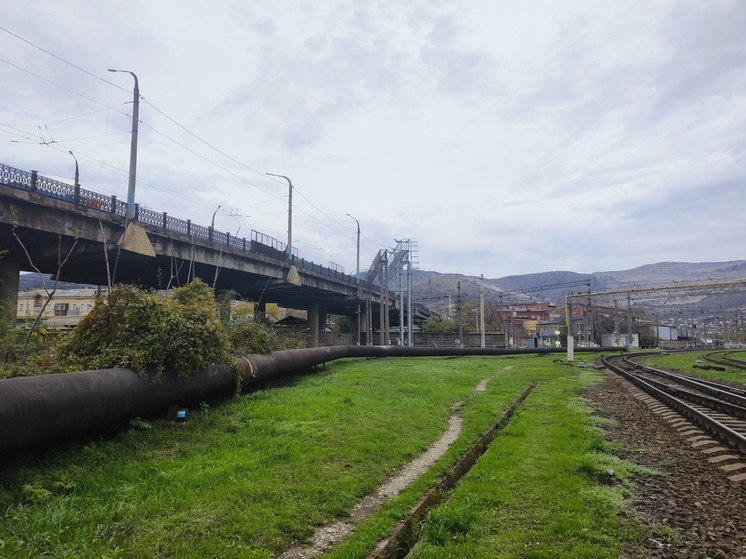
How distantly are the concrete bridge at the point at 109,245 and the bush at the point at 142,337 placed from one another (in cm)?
413

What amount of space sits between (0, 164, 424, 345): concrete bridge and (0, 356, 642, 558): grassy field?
7.17 m

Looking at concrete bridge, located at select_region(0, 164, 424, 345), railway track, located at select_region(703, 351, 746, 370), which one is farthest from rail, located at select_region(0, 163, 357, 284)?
railway track, located at select_region(703, 351, 746, 370)

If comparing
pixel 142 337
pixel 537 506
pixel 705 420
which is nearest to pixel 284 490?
pixel 537 506

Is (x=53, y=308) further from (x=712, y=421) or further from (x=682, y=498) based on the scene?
(x=682, y=498)

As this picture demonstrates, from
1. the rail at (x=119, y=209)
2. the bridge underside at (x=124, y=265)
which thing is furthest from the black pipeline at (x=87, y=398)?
the rail at (x=119, y=209)

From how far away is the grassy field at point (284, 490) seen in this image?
4.85 metres

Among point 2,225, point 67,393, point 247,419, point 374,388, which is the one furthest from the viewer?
point 2,225

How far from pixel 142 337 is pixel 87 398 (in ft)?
7.16

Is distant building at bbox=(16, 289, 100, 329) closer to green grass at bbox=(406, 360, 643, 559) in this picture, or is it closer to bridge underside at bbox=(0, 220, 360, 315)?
bridge underside at bbox=(0, 220, 360, 315)

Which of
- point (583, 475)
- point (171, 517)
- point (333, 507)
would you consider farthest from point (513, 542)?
point (171, 517)

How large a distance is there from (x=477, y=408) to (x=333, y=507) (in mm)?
7894

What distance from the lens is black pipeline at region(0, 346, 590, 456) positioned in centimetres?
581

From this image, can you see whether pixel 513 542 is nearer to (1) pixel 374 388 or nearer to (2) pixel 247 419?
(2) pixel 247 419

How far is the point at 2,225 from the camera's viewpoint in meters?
25.2
